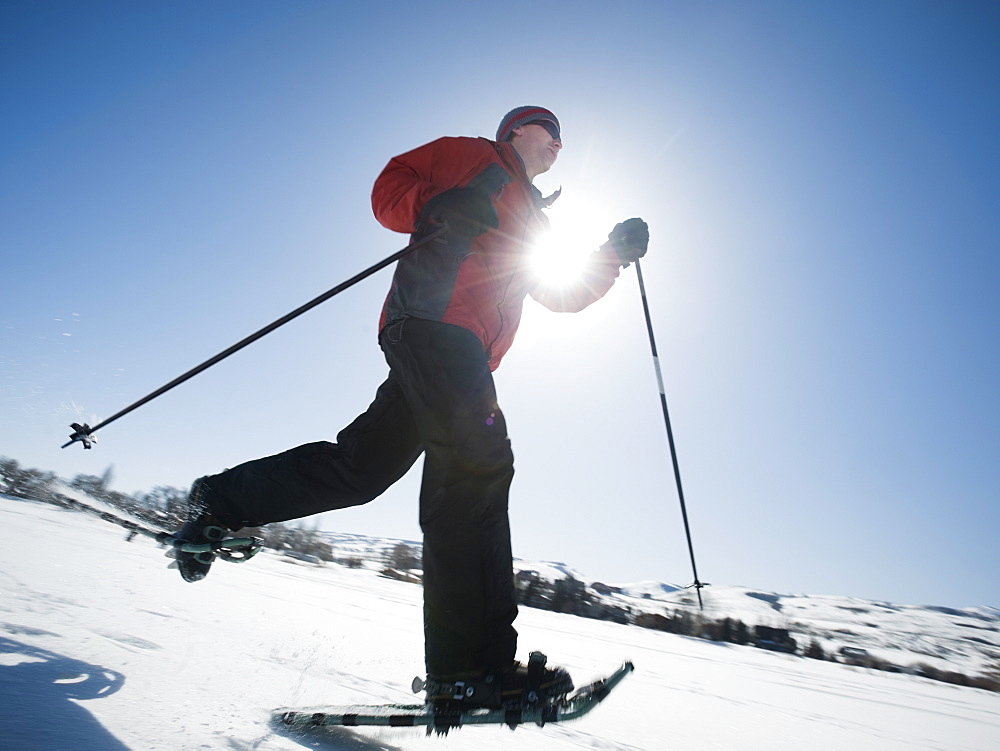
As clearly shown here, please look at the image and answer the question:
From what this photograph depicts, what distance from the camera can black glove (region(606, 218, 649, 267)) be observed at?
7.62ft

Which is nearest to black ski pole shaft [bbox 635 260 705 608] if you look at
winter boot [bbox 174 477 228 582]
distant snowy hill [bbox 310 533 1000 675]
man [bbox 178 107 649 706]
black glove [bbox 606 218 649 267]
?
black glove [bbox 606 218 649 267]

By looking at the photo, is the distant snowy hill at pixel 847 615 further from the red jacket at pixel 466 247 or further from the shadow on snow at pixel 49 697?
the shadow on snow at pixel 49 697

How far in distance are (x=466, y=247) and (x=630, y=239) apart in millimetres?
1079

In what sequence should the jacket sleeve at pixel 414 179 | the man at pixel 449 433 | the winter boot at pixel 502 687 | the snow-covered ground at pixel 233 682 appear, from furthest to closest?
the jacket sleeve at pixel 414 179 → the man at pixel 449 433 → the winter boot at pixel 502 687 → the snow-covered ground at pixel 233 682

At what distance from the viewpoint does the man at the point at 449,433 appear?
1258 millimetres

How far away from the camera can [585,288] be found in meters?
2.38

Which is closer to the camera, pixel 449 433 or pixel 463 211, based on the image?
pixel 449 433

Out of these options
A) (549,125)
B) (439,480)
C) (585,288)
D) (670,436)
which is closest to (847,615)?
(670,436)

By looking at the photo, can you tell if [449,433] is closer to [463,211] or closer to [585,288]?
[463,211]

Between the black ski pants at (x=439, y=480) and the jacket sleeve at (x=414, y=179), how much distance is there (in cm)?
43

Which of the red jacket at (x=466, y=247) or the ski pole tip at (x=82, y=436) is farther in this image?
the ski pole tip at (x=82, y=436)

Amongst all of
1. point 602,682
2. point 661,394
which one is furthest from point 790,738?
point 661,394

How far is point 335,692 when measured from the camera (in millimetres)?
1387

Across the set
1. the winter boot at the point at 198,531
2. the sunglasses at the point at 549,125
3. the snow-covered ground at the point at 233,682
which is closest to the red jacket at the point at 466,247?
the sunglasses at the point at 549,125
